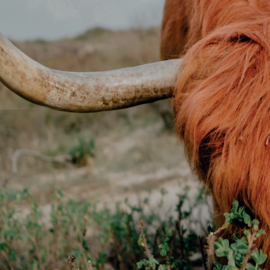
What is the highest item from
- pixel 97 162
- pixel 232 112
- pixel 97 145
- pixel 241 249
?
pixel 97 145

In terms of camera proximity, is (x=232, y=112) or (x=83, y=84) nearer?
(x=232, y=112)

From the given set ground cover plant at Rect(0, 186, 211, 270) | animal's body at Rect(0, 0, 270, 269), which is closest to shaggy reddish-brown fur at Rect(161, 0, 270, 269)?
animal's body at Rect(0, 0, 270, 269)

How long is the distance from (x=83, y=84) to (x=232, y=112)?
651 mm

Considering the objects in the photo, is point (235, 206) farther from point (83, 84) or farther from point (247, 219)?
point (83, 84)

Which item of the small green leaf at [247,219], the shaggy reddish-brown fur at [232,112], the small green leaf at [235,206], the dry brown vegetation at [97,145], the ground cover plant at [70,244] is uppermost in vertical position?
the dry brown vegetation at [97,145]

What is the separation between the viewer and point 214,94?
3.85ft

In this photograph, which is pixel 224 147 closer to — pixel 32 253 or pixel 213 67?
pixel 213 67

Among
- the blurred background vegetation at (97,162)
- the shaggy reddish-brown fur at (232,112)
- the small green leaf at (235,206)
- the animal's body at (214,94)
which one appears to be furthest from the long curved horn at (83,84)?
the blurred background vegetation at (97,162)

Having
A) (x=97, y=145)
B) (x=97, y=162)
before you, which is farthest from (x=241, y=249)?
(x=97, y=145)

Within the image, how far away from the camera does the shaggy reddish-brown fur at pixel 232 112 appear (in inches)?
42.1

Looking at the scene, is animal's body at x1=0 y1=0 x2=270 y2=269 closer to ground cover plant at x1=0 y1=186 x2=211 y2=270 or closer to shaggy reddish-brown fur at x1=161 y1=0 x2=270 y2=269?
shaggy reddish-brown fur at x1=161 y1=0 x2=270 y2=269

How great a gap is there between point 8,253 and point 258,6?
2.46 meters

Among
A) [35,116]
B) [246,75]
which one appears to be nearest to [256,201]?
[246,75]

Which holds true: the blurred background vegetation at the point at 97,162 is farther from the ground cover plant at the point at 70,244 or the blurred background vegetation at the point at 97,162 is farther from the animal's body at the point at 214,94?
the animal's body at the point at 214,94
